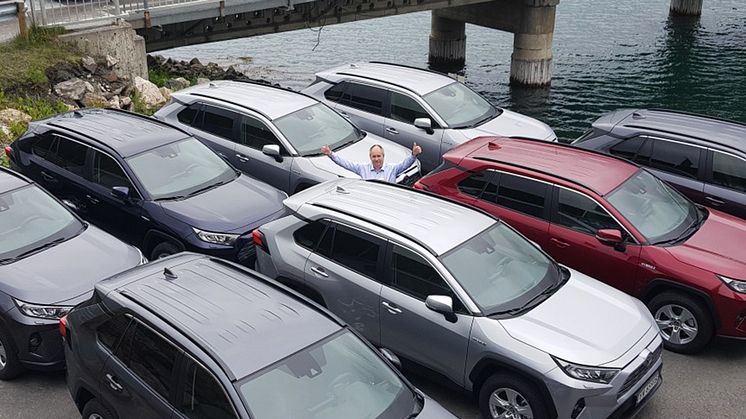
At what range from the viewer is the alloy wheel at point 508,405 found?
6.90 m

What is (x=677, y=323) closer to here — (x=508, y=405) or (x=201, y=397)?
(x=508, y=405)

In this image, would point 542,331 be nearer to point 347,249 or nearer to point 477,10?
point 347,249

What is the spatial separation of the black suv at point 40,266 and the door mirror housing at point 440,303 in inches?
134

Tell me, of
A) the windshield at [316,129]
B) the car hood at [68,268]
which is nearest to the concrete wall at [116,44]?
the windshield at [316,129]

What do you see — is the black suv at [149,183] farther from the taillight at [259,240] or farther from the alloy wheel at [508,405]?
the alloy wheel at [508,405]

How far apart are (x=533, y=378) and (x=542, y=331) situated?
1.55ft

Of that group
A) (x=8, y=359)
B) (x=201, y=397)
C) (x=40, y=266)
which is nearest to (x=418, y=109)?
(x=40, y=266)

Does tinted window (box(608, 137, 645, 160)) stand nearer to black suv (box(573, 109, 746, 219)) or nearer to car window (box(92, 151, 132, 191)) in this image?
black suv (box(573, 109, 746, 219))

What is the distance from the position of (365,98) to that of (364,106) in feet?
0.47

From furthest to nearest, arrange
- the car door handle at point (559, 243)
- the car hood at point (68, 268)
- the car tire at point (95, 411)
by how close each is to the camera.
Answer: the car door handle at point (559, 243) < the car hood at point (68, 268) < the car tire at point (95, 411)

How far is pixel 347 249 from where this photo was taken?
8117 millimetres

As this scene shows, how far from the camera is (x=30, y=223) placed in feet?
29.2

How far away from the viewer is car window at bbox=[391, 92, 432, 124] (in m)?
13.6

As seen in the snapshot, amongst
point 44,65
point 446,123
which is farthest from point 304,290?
point 44,65
